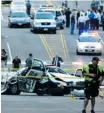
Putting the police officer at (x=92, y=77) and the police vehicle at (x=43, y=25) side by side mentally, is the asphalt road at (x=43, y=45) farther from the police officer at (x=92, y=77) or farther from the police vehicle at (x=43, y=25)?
the police officer at (x=92, y=77)

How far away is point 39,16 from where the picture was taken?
5116 cm

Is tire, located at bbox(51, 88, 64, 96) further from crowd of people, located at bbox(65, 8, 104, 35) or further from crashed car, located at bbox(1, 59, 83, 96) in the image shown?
crowd of people, located at bbox(65, 8, 104, 35)

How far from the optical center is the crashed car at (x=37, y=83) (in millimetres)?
23219

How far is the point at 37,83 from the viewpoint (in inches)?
912

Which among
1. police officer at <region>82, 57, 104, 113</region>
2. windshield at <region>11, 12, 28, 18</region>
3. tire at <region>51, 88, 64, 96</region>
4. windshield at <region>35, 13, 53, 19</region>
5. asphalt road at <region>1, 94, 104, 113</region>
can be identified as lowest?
windshield at <region>11, 12, 28, 18</region>

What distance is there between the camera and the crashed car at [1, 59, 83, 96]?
76.2ft

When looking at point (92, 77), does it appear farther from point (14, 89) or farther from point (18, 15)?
point (18, 15)

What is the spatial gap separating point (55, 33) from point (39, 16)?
203 centimetres

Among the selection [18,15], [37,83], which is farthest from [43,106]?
[18,15]

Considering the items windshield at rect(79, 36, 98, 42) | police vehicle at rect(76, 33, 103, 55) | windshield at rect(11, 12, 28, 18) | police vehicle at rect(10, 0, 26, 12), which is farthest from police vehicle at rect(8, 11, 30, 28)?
police vehicle at rect(76, 33, 103, 55)

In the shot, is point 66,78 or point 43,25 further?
point 43,25

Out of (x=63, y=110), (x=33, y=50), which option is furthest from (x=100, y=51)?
(x=63, y=110)

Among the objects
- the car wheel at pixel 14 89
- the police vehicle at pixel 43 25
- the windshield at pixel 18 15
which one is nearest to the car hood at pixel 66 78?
the car wheel at pixel 14 89

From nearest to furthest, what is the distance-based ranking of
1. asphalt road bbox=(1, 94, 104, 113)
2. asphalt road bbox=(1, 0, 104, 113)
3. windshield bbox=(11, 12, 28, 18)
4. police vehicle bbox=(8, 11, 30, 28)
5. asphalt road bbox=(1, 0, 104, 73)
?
asphalt road bbox=(1, 94, 104, 113) → asphalt road bbox=(1, 0, 104, 113) → asphalt road bbox=(1, 0, 104, 73) → police vehicle bbox=(8, 11, 30, 28) → windshield bbox=(11, 12, 28, 18)
